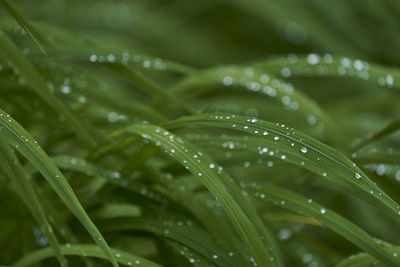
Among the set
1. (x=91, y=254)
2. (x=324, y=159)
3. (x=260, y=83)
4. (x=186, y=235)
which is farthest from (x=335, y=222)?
(x=260, y=83)

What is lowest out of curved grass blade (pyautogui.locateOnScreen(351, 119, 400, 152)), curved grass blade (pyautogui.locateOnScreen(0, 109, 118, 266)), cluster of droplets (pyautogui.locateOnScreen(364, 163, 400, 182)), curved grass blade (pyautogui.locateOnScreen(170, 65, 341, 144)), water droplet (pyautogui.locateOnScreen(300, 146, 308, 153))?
curved grass blade (pyautogui.locateOnScreen(0, 109, 118, 266))

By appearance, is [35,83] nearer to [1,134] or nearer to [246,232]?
[1,134]

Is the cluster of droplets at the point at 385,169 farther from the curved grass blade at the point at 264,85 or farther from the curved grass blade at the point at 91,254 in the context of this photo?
the curved grass blade at the point at 91,254

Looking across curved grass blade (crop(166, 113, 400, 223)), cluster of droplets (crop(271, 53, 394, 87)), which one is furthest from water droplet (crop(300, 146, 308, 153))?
cluster of droplets (crop(271, 53, 394, 87))

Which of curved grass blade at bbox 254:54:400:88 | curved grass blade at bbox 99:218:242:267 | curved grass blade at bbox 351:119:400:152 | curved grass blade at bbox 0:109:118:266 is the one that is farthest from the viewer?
curved grass blade at bbox 254:54:400:88

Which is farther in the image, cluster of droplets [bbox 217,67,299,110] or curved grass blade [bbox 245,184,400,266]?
cluster of droplets [bbox 217,67,299,110]

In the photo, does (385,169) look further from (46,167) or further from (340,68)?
(46,167)

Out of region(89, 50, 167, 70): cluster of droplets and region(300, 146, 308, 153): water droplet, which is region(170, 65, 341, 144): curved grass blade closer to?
region(89, 50, 167, 70): cluster of droplets
